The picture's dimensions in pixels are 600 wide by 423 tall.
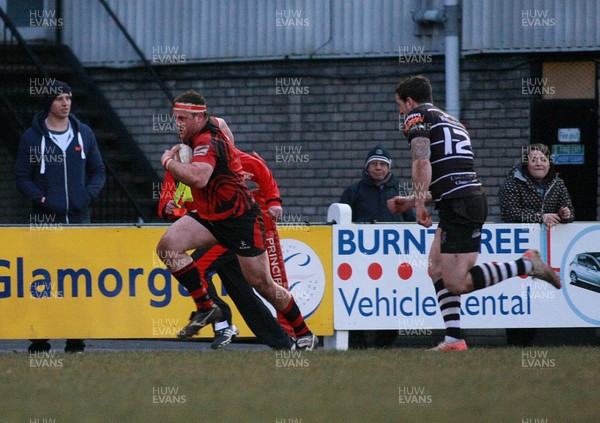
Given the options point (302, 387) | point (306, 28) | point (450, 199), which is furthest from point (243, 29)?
point (302, 387)

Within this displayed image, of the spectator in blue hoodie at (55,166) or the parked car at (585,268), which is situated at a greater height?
the spectator in blue hoodie at (55,166)

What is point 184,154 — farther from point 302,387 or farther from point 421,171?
point 302,387

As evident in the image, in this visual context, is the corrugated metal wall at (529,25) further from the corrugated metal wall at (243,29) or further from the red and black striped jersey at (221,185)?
the red and black striped jersey at (221,185)

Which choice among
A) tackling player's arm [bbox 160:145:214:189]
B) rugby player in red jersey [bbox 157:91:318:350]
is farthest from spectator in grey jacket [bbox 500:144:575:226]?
tackling player's arm [bbox 160:145:214:189]

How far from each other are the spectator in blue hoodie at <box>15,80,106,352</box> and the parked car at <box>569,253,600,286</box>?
4684mm

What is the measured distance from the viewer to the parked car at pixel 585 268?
1218 cm

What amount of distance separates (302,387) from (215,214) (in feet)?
8.17

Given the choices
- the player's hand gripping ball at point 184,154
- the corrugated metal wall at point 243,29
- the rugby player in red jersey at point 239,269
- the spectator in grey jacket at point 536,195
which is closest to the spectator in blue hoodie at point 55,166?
the rugby player in red jersey at point 239,269

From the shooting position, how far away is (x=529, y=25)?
1558 cm

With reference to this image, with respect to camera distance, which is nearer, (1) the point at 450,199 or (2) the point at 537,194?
(1) the point at 450,199

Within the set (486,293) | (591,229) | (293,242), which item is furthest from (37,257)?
(591,229)

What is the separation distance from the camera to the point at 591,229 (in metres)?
12.2

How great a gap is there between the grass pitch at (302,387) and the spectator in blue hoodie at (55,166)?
2.19 metres

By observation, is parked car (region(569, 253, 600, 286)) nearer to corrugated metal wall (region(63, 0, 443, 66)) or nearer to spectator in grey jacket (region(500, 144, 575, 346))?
spectator in grey jacket (region(500, 144, 575, 346))
